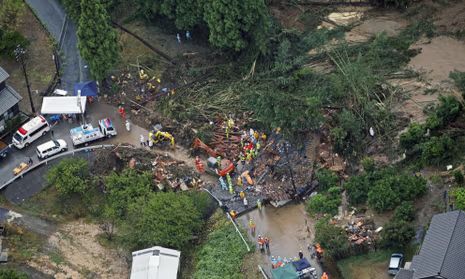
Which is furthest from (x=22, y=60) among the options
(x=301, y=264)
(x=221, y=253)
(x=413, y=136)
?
(x=413, y=136)

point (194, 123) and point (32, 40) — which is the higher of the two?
point (32, 40)

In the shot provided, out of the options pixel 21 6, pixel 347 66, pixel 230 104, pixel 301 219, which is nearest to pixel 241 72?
pixel 230 104

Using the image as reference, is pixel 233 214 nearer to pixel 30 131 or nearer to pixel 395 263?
pixel 395 263

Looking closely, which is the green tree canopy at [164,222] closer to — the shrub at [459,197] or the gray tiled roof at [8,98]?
the gray tiled roof at [8,98]

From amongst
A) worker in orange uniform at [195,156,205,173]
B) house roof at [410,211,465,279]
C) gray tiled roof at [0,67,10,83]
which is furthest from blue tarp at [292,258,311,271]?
gray tiled roof at [0,67,10,83]

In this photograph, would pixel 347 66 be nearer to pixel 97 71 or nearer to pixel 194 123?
pixel 194 123

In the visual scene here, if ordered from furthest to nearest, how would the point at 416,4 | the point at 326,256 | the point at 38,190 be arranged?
the point at 416,4, the point at 38,190, the point at 326,256

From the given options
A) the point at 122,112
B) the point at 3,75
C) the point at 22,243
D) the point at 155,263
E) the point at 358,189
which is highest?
the point at 3,75
